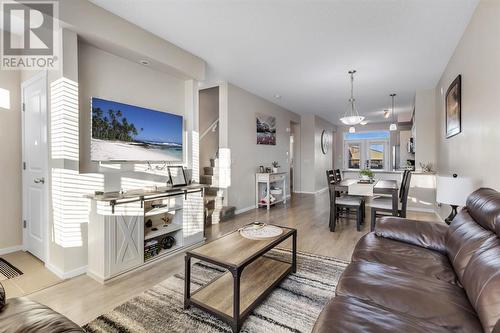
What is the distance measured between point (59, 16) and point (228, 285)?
2.79 m

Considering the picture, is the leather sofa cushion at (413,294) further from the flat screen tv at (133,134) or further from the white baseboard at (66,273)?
the flat screen tv at (133,134)

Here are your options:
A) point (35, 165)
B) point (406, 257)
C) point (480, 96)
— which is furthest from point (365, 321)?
point (35, 165)

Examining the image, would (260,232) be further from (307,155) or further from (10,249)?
(307,155)

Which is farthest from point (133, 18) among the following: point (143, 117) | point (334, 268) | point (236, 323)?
point (334, 268)

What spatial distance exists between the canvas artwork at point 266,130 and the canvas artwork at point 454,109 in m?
3.54

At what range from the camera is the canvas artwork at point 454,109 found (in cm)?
304

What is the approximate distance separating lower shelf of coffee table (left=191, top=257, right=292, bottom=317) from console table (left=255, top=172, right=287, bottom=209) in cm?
312

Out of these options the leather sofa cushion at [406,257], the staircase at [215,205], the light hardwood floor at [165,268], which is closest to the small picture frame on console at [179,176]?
the light hardwood floor at [165,268]

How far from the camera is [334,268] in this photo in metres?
2.50

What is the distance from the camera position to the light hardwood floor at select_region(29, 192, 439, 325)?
1929 mm

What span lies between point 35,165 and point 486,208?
412 centimetres

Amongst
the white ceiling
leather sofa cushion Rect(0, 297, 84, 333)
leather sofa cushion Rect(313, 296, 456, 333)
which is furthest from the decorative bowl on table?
the white ceiling

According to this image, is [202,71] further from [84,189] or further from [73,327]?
[73,327]

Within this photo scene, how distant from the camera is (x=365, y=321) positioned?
3.35 ft
